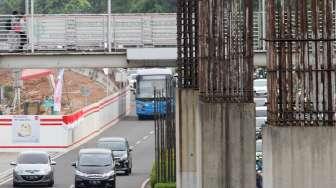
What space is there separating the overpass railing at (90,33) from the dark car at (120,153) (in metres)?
7.27

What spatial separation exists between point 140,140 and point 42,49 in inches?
978

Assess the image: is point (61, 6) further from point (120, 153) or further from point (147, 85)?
point (120, 153)

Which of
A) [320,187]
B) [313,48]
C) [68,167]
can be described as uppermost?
[313,48]

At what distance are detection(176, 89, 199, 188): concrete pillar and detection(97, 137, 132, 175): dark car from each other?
50.2 feet

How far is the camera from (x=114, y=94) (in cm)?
7600

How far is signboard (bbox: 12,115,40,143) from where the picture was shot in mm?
55062

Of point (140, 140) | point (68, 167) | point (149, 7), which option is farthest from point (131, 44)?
point (140, 140)

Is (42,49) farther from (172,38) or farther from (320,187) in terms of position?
(320,187)

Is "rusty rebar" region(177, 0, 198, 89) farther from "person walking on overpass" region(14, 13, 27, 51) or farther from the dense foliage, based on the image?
the dense foliage

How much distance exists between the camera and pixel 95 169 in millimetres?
38562

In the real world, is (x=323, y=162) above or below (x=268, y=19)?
below

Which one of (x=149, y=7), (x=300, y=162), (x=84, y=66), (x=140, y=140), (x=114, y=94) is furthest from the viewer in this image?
(x=114, y=94)

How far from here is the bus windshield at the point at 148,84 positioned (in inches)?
2795

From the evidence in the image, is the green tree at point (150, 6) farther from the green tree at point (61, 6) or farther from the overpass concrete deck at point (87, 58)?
the overpass concrete deck at point (87, 58)
